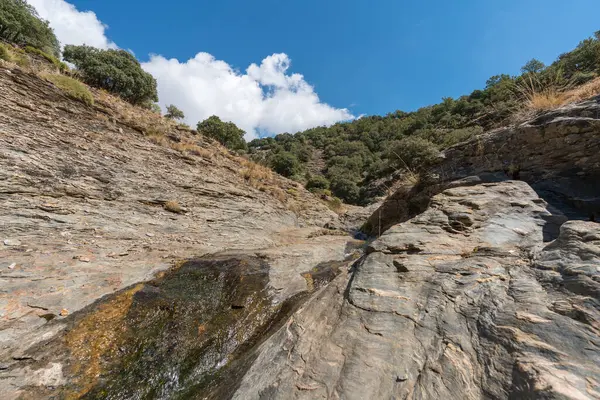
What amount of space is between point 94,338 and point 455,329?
428cm

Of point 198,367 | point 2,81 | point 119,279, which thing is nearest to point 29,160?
point 2,81

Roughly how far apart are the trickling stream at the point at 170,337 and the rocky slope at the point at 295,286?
0.07 ft

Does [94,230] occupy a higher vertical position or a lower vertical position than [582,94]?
lower

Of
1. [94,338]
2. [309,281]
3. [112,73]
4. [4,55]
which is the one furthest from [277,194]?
[112,73]

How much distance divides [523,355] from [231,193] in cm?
959

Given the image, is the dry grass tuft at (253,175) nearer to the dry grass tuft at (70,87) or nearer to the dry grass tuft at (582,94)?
the dry grass tuft at (70,87)

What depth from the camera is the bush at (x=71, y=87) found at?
821 cm

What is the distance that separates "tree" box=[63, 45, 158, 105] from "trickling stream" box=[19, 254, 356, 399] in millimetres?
16333

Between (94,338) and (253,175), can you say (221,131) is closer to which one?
(253,175)

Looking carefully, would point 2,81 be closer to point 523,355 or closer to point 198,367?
point 198,367

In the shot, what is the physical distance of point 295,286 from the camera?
→ 4.77 meters

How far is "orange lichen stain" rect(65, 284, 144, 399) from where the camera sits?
2.66 metres

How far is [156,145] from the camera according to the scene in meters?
9.68

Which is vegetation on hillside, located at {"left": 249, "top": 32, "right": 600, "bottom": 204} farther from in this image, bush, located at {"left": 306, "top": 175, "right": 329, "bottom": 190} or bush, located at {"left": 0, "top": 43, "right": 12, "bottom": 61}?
bush, located at {"left": 0, "top": 43, "right": 12, "bottom": 61}
